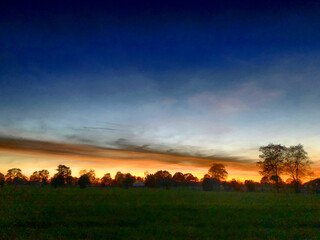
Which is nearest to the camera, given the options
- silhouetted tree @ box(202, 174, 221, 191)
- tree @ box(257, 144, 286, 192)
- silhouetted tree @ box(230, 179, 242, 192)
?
tree @ box(257, 144, 286, 192)

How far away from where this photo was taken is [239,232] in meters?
14.4

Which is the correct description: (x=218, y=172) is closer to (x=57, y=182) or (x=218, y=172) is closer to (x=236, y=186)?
(x=236, y=186)

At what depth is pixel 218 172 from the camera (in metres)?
144

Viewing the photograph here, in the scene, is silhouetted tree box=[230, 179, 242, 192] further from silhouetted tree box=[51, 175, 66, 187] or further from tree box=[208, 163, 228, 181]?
silhouetted tree box=[51, 175, 66, 187]

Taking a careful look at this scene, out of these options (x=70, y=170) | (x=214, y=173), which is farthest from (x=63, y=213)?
(x=70, y=170)

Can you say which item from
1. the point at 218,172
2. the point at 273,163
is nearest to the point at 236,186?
the point at 218,172

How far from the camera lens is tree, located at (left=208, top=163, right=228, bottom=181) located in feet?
470

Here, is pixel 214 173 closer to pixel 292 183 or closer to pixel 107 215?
pixel 292 183

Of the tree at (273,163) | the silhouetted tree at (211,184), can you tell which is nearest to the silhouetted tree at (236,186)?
the silhouetted tree at (211,184)

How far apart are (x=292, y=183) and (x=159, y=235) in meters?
82.6

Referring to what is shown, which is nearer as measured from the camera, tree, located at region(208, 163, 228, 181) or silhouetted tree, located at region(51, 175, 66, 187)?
silhouetted tree, located at region(51, 175, 66, 187)

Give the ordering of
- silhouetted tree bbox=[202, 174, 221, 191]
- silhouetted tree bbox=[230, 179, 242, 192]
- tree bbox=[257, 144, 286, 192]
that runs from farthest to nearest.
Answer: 1. silhouetted tree bbox=[230, 179, 242, 192]
2. silhouetted tree bbox=[202, 174, 221, 191]
3. tree bbox=[257, 144, 286, 192]

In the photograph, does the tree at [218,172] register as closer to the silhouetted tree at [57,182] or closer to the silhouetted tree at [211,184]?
the silhouetted tree at [211,184]

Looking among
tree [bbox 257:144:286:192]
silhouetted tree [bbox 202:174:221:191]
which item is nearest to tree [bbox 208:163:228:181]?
silhouetted tree [bbox 202:174:221:191]
